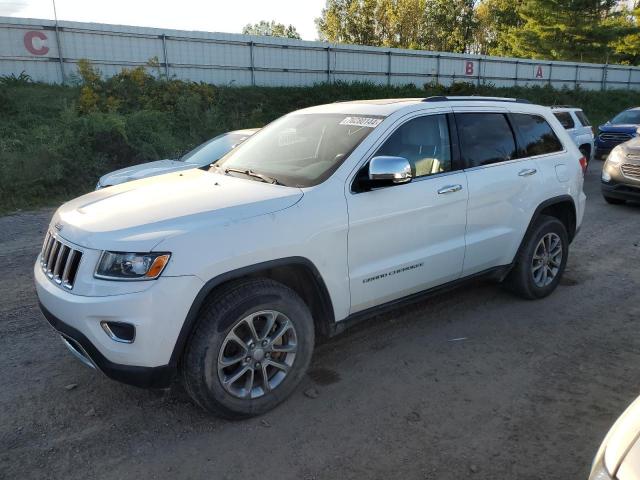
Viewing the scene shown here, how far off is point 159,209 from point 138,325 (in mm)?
737

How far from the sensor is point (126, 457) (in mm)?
2869

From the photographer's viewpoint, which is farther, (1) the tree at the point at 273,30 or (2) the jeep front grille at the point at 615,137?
(1) the tree at the point at 273,30

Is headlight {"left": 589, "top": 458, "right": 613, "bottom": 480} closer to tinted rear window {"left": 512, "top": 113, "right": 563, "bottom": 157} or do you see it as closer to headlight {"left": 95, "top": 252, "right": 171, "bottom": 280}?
headlight {"left": 95, "top": 252, "right": 171, "bottom": 280}

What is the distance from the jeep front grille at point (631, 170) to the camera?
353 inches

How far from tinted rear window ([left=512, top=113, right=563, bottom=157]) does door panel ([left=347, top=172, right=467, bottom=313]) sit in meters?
1.09

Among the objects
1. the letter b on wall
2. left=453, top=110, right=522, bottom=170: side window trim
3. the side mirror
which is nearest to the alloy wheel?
the side mirror

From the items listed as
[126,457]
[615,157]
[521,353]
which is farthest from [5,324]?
[615,157]

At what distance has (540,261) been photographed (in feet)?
16.3

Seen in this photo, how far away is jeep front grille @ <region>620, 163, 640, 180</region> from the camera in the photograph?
8961mm

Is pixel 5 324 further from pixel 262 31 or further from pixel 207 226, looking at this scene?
pixel 262 31

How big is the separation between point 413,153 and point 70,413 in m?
2.91

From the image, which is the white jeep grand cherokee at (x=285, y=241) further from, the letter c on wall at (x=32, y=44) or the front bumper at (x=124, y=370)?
the letter c on wall at (x=32, y=44)

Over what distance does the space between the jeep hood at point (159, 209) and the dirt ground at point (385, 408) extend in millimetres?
1137

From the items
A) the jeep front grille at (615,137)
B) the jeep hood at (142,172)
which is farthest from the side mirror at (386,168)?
the jeep front grille at (615,137)
